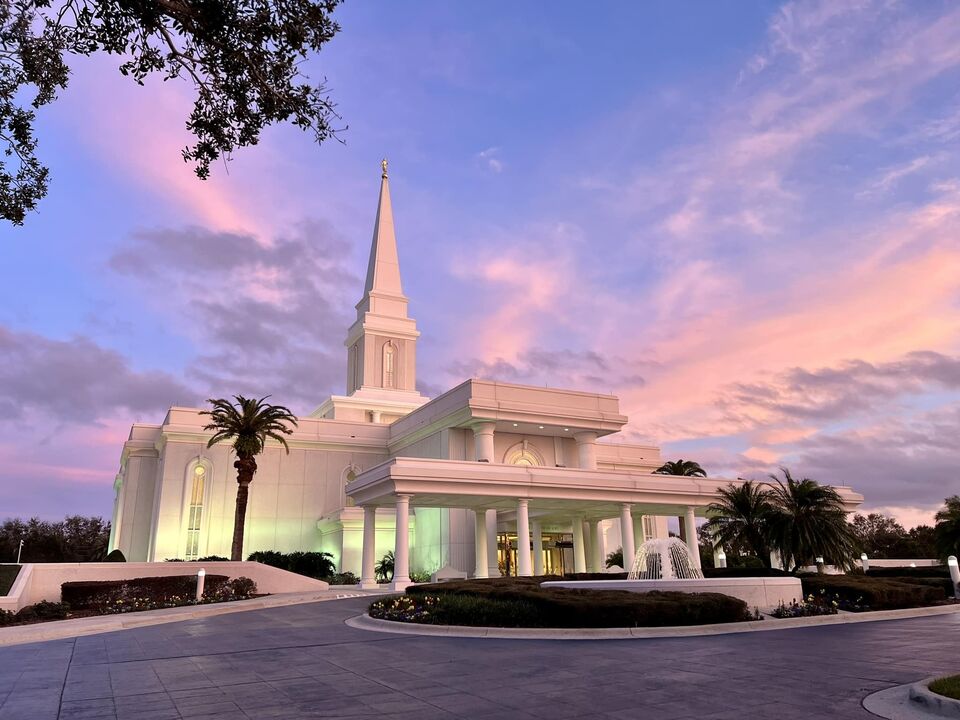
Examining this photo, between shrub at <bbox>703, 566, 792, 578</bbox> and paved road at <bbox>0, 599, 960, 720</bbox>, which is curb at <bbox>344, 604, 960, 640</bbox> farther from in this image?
shrub at <bbox>703, 566, 792, 578</bbox>

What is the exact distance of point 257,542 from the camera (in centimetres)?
4309

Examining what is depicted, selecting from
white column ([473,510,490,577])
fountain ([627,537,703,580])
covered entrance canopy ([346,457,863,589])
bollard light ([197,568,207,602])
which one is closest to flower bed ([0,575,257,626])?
bollard light ([197,568,207,602])

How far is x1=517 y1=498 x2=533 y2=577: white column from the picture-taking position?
31.8m

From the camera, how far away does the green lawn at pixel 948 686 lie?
6887mm

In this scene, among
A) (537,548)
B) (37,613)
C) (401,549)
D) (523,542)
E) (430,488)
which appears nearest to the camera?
(37,613)

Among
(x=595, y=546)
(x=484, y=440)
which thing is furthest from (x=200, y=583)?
(x=595, y=546)

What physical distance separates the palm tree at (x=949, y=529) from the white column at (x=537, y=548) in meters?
19.6

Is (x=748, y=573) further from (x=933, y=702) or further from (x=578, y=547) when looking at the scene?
(x=933, y=702)

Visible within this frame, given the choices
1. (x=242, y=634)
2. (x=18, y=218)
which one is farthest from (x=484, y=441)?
(x=18, y=218)

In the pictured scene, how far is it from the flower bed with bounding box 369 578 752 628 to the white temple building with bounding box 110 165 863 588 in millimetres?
14078

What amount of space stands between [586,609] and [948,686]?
7837 mm

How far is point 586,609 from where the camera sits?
47.0 feet

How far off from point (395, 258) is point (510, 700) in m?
53.6

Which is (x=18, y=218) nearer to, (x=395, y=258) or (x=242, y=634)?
(x=242, y=634)
